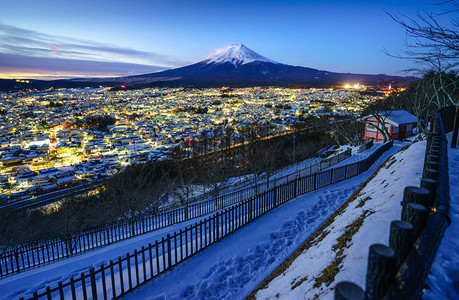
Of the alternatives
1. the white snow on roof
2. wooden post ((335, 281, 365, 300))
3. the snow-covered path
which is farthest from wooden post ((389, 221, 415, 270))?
the white snow on roof

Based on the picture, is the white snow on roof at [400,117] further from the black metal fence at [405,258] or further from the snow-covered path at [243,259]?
the black metal fence at [405,258]

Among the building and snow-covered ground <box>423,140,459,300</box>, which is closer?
snow-covered ground <box>423,140,459,300</box>

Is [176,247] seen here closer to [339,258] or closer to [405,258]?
[339,258]

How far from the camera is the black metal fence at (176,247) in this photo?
4977 millimetres

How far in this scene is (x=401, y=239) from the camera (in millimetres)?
1866

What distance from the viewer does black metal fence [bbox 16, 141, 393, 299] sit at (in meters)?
4.98

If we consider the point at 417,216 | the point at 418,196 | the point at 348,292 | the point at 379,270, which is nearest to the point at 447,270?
the point at 418,196

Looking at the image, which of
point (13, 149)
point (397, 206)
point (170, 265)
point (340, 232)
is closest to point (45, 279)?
point (170, 265)

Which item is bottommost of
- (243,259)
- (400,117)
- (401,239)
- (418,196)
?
(243,259)

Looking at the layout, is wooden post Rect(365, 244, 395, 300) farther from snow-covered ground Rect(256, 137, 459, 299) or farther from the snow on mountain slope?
the snow on mountain slope

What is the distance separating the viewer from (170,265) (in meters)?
6.21

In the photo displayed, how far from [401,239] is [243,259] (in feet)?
16.7

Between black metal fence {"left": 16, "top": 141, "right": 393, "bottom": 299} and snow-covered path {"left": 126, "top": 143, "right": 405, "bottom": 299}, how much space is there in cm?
30

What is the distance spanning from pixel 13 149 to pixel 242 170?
6044 cm
